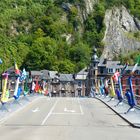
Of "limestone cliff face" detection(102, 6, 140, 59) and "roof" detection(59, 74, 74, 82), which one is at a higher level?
"limestone cliff face" detection(102, 6, 140, 59)

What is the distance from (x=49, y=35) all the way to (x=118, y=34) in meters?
24.5

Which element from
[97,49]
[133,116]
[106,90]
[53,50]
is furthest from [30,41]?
[133,116]

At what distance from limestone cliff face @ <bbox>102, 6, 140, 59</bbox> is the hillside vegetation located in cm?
224

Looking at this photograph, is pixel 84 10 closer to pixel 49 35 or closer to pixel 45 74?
pixel 49 35

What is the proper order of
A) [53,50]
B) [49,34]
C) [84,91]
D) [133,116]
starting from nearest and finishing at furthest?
[133,116] < [84,91] < [53,50] < [49,34]

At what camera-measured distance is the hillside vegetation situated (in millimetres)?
172375

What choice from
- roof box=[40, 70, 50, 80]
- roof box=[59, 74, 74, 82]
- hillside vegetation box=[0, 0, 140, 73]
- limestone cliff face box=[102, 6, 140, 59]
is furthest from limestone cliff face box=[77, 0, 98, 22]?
roof box=[40, 70, 50, 80]

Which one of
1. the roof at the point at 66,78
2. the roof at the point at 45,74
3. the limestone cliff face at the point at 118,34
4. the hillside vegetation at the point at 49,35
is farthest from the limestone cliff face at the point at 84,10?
the roof at the point at 45,74

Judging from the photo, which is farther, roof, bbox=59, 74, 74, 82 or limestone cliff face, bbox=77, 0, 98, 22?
limestone cliff face, bbox=77, 0, 98, 22

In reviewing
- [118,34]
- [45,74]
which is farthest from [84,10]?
[45,74]

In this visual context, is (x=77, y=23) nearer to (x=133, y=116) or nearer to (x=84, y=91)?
(x=84, y=91)

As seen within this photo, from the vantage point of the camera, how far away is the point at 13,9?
196 metres

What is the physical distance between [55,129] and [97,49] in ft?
532

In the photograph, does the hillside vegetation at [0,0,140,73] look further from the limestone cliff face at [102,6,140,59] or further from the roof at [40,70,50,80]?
the roof at [40,70,50,80]
